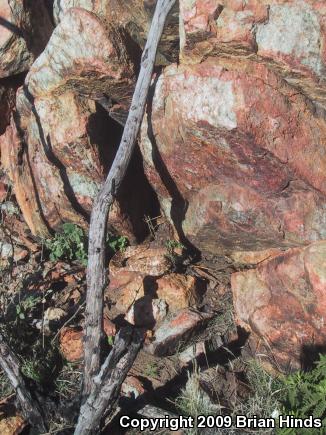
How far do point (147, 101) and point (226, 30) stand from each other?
3.24 feet

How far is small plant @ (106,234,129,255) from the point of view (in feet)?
20.5

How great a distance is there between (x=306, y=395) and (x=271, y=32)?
9.01 ft

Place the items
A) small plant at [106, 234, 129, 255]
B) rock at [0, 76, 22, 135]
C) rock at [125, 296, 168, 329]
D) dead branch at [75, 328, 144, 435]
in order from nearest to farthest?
dead branch at [75, 328, 144, 435] → rock at [125, 296, 168, 329] → small plant at [106, 234, 129, 255] → rock at [0, 76, 22, 135]

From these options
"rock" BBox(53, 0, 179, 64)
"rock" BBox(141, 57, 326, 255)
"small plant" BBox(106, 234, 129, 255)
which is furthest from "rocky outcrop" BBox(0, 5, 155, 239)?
"rock" BBox(141, 57, 326, 255)

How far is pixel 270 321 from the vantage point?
4.98 m

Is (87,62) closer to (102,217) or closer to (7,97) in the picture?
(102,217)

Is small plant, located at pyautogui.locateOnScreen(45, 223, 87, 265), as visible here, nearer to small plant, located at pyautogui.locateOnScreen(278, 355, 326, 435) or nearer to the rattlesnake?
A: the rattlesnake

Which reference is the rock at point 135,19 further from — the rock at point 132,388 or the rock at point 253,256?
the rock at point 132,388

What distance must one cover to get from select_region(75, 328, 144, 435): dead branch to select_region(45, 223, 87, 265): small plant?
173cm

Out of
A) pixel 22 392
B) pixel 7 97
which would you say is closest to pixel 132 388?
pixel 22 392

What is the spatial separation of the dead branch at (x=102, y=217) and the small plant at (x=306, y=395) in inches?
57.4

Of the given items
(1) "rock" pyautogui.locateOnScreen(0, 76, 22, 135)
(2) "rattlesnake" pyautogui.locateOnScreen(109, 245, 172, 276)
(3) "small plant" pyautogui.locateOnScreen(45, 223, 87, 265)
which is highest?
(1) "rock" pyautogui.locateOnScreen(0, 76, 22, 135)

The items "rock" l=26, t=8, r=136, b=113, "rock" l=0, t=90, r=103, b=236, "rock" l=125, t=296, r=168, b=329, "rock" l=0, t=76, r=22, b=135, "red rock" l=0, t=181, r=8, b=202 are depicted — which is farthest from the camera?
"red rock" l=0, t=181, r=8, b=202

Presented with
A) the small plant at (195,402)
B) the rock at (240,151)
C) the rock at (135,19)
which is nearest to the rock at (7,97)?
the rock at (135,19)
